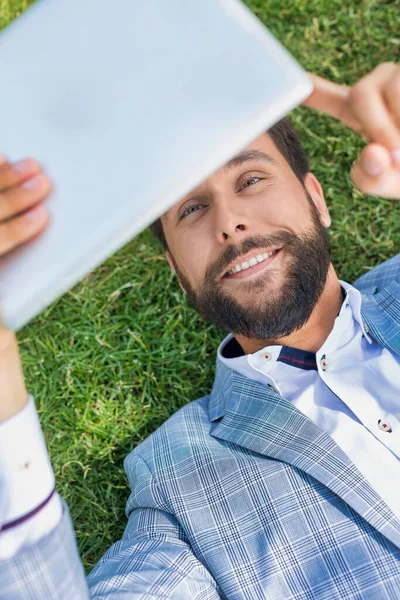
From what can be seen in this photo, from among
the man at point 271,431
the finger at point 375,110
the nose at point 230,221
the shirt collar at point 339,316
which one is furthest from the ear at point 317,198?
the finger at point 375,110

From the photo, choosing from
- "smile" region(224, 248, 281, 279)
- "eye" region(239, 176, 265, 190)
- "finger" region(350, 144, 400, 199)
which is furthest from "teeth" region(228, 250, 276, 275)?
"finger" region(350, 144, 400, 199)

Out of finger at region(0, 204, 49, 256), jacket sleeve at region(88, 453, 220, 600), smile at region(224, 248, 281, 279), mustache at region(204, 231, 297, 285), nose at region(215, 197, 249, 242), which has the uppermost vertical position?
finger at region(0, 204, 49, 256)

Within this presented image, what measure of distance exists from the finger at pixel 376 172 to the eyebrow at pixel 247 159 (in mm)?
638

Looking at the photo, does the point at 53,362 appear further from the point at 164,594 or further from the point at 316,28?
the point at 316,28

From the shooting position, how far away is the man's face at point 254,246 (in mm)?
1716

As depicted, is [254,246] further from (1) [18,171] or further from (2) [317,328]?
(1) [18,171]

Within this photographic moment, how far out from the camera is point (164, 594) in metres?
1.47

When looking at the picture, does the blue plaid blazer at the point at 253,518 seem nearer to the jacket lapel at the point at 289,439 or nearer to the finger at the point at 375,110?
the jacket lapel at the point at 289,439

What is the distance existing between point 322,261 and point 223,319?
393 mm

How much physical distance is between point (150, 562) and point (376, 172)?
1207 mm

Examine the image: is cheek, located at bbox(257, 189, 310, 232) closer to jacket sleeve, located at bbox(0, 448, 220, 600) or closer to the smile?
the smile

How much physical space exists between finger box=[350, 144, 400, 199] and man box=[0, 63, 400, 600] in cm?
56

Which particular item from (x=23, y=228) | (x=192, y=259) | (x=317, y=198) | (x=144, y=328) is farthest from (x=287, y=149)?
(x=23, y=228)

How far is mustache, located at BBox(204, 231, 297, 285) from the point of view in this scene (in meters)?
1.70
